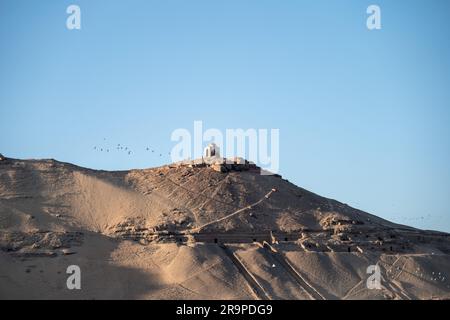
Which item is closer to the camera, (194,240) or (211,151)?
(194,240)

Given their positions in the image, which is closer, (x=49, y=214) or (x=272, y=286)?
(x=272, y=286)

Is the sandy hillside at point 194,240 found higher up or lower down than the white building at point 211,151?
lower down

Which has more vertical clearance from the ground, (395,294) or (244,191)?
(244,191)

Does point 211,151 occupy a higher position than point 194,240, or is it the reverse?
point 211,151

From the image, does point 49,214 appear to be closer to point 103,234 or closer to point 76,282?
point 103,234

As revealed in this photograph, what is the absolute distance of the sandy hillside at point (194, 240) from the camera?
4606 centimetres

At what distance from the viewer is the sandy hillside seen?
4606 centimetres

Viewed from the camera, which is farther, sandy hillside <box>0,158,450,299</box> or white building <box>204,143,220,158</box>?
white building <box>204,143,220,158</box>

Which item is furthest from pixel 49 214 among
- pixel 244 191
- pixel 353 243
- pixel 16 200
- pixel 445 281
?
pixel 445 281

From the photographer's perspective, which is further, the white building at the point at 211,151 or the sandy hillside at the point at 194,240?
the white building at the point at 211,151

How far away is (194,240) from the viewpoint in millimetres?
49750

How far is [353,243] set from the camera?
51.7m

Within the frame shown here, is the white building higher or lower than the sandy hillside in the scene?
higher

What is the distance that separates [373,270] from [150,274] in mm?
11937
